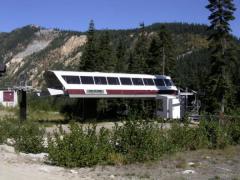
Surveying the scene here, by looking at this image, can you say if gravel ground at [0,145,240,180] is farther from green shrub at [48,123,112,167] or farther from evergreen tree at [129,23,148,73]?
evergreen tree at [129,23,148,73]

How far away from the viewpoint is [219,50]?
53.8 m

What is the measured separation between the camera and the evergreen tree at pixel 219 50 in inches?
2067

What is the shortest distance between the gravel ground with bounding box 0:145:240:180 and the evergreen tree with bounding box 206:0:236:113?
3381 cm

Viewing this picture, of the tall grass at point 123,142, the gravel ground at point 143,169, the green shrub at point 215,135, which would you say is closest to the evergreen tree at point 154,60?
the green shrub at point 215,135

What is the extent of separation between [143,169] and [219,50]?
130 ft

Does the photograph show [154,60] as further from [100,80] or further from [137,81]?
[100,80]

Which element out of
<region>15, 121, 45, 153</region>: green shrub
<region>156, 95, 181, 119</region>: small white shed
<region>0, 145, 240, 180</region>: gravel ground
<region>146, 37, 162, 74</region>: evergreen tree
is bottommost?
<region>0, 145, 240, 180</region>: gravel ground

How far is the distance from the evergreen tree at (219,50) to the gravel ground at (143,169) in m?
33.8

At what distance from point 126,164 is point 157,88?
38.5 metres

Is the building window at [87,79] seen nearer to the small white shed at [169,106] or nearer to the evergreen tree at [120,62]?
the small white shed at [169,106]

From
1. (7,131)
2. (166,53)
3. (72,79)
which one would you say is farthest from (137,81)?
(7,131)

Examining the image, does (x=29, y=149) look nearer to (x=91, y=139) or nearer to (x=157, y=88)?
(x=91, y=139)

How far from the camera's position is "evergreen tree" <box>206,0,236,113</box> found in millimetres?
52500

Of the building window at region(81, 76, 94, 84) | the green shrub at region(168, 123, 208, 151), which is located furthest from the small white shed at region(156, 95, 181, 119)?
the green shrub at region(168, 123, 208, 151)
